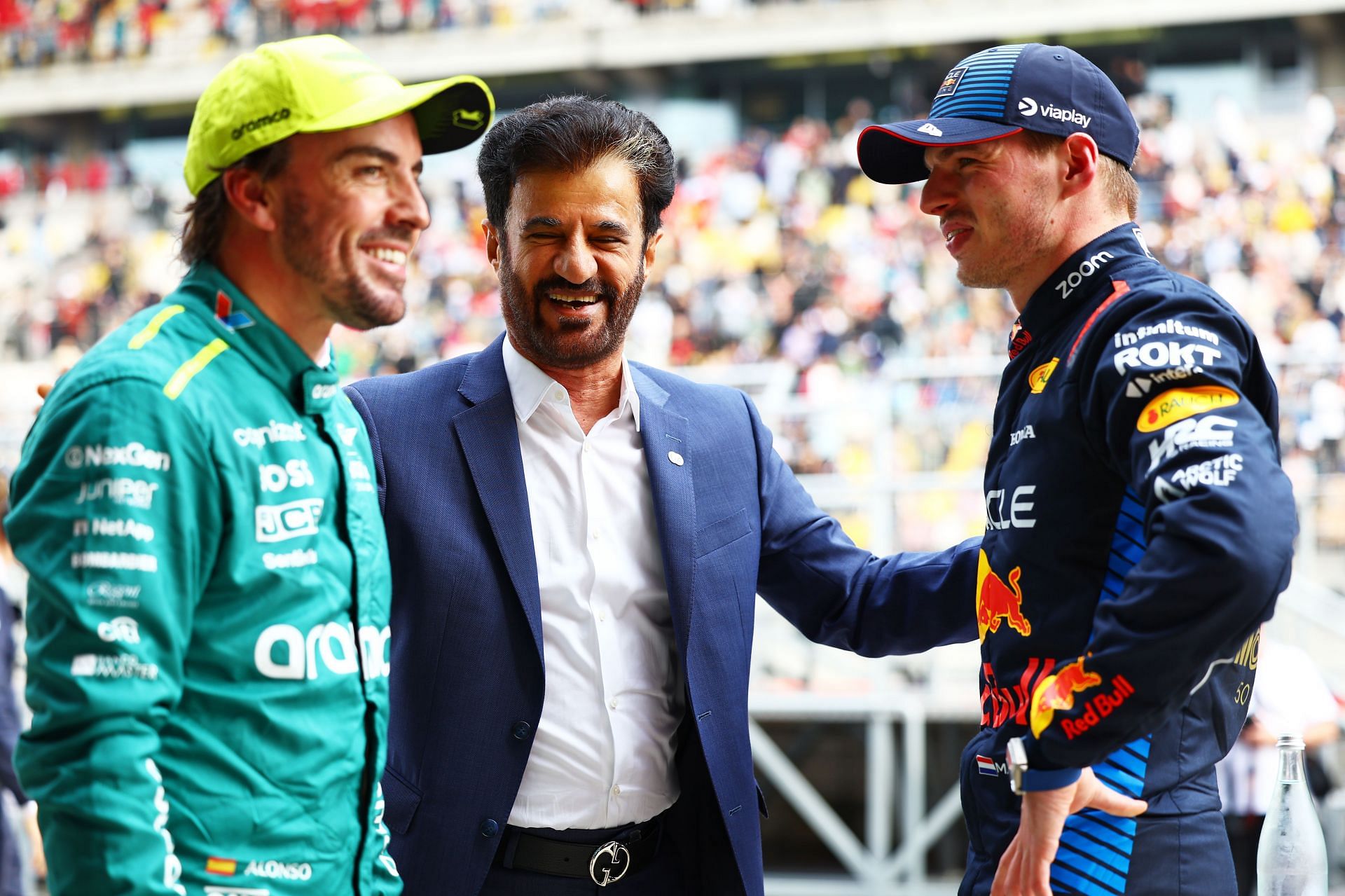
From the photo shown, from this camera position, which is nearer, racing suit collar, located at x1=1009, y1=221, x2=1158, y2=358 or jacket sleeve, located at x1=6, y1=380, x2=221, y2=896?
jacket sleeve, located at x1=6, y1=380, x2=221, y2=896

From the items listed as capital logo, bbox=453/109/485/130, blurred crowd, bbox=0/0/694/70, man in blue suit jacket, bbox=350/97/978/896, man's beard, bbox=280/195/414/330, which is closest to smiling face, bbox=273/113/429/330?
man's beard, bbox=280/195/414/330

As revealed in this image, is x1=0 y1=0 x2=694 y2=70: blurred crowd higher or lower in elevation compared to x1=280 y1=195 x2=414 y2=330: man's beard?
higher

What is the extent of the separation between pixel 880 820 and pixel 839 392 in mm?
4005

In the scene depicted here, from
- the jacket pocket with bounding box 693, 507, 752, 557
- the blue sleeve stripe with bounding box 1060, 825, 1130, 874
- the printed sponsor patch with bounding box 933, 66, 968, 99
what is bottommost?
the blue sleeve stripe with bounding box 1060, 825, 1130, 874

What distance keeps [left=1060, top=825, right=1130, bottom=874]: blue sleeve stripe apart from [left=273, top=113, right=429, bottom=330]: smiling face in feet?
3.87

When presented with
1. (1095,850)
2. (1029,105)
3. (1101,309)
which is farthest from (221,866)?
(1029,105)

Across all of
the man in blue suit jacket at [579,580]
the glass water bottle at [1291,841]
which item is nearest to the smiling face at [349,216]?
the man in blue suit jacket at [579,580]

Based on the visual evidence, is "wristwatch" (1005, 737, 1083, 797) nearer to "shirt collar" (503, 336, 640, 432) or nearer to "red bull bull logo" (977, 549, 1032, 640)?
"red bull bull logo" (977, 549, 1032, 640)

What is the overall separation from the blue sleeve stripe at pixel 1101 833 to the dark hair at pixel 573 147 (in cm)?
135

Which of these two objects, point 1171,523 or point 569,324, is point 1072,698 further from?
point 569,324

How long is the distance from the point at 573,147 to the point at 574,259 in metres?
0.21

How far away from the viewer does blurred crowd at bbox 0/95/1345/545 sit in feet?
27.0

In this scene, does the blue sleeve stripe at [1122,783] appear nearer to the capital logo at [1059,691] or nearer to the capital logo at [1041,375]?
the capital logo at [1059,691]

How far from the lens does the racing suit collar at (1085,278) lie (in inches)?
84.7
